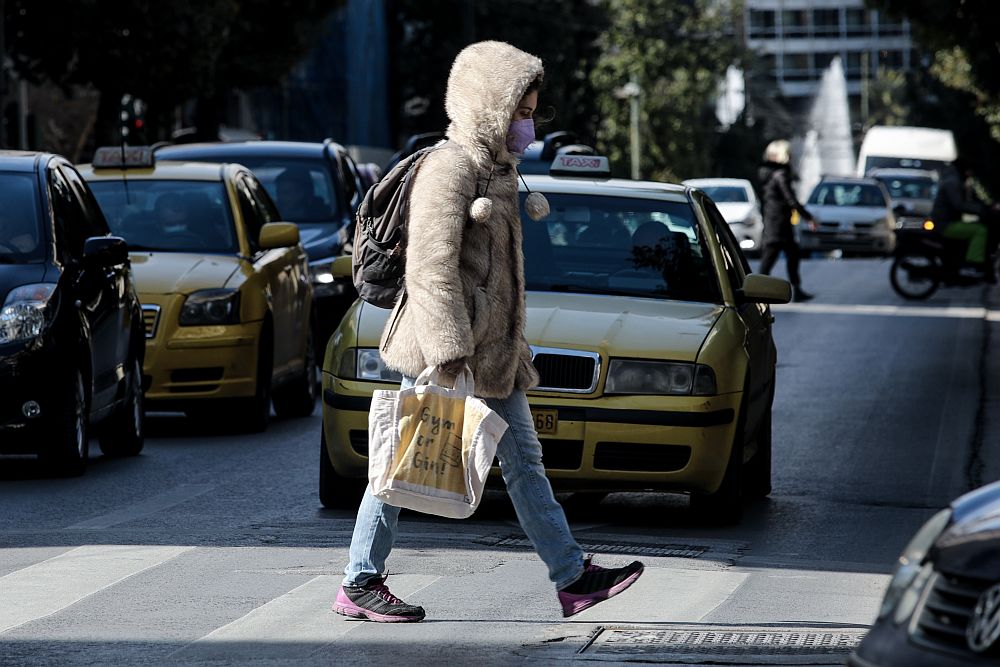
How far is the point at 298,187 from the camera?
57.4 ft

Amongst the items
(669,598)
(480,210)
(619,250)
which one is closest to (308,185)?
(619,250)

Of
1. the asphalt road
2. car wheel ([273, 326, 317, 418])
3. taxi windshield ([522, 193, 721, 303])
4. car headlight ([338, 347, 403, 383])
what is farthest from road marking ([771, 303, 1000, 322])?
car headlight ([338, 347, 403, 383])

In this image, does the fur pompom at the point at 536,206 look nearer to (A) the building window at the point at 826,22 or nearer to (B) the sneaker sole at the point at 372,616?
(B) the sneaker sole at the point at 372,616

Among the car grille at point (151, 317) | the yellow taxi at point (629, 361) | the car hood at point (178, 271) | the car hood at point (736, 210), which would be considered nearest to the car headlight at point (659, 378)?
the yellow taxi at point (629, 361)

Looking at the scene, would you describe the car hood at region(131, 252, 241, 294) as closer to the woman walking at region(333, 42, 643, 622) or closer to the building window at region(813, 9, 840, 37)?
the woman walking at region(333, 42, 643, 622)

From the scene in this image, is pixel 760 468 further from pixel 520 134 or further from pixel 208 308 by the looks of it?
pixel 208 308

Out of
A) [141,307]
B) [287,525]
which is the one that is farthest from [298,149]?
[287,525]

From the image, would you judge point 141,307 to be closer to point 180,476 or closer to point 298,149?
point 180,476

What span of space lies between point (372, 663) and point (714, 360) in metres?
3.22

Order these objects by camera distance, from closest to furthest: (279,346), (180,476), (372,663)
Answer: (372,663)
(180,476)
(279,346)

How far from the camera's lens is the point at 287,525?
8961 millimetres

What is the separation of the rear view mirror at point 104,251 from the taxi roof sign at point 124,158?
3201mm

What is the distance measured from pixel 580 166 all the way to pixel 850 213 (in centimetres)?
3109

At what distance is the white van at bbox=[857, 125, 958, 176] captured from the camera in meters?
57.9
